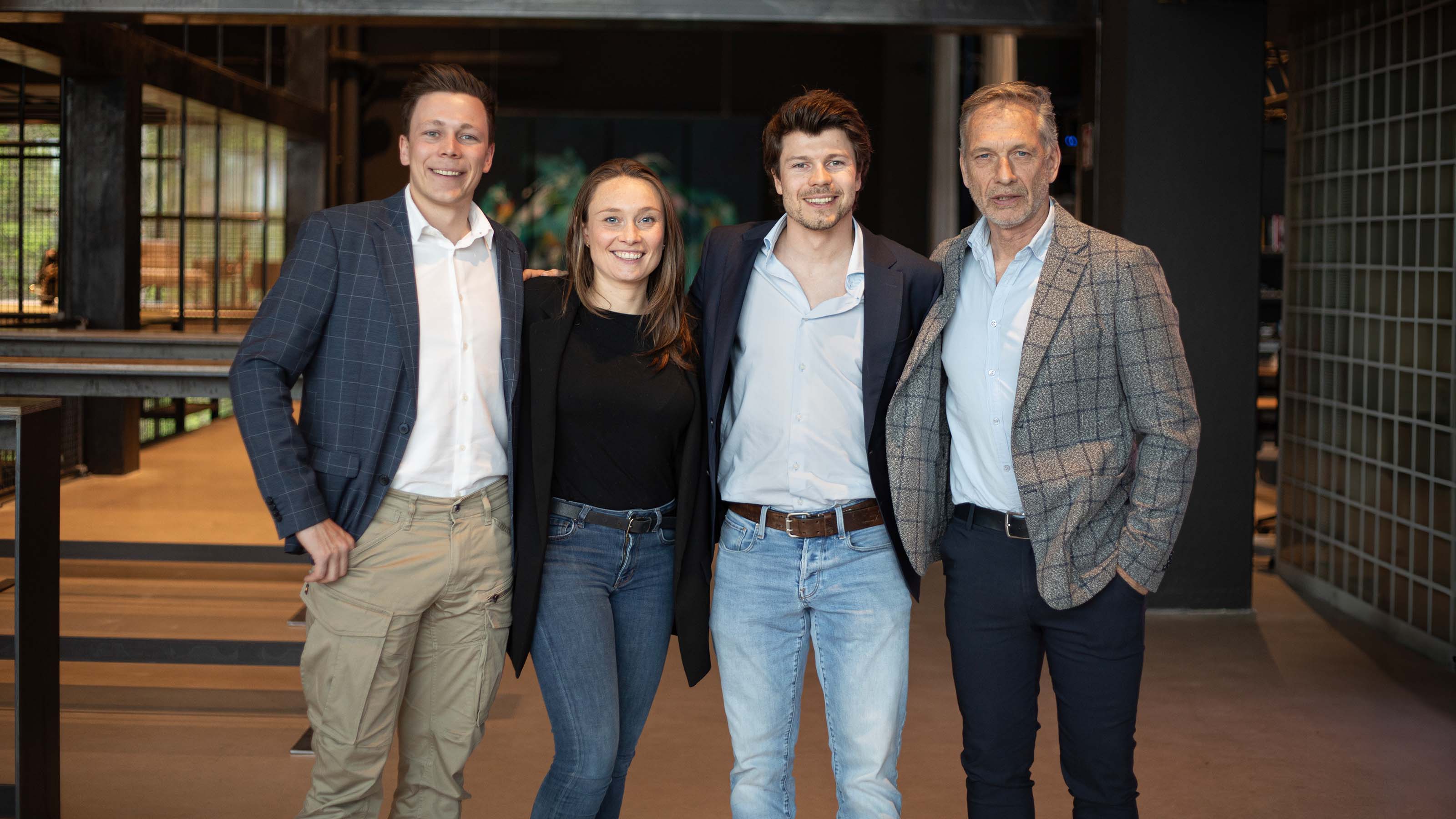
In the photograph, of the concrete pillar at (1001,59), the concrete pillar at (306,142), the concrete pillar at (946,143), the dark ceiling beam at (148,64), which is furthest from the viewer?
the concrete pillar at (306,142)

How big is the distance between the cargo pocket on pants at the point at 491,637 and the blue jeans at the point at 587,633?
0.09 metres

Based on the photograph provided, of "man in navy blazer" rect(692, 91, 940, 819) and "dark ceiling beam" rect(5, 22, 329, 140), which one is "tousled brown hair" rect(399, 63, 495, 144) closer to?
"man in navy blazer" rect(692, 91, 940, 819)

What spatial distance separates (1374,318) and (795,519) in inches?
152

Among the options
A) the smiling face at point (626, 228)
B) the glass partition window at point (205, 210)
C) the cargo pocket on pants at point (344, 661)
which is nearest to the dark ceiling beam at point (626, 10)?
the smiling face at point (626, 228)

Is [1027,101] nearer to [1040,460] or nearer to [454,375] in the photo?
[1040,460]

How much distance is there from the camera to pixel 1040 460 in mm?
2238

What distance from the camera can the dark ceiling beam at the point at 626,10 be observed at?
4.96 metres

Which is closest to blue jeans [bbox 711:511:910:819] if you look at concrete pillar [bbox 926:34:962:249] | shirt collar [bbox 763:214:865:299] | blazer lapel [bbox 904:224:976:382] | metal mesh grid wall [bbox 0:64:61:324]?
blazer lapel [bbox 904:224:976:382]

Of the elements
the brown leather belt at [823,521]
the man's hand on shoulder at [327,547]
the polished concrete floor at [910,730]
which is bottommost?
the polished concrete floor at [910,730]

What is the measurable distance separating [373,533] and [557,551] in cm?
33

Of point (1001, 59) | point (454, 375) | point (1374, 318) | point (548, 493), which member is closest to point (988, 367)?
point (548, 493)

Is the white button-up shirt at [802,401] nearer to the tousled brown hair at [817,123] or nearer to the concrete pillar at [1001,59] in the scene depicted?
the tousled brown hair at [817,123]

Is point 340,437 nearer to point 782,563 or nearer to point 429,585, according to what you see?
point 429,585

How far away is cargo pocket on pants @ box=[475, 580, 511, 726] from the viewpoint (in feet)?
7.82
